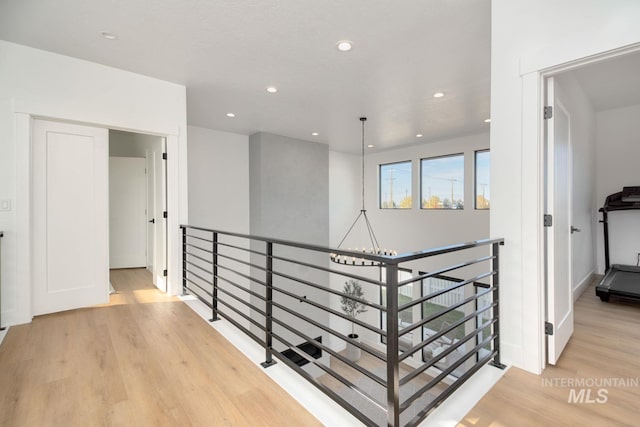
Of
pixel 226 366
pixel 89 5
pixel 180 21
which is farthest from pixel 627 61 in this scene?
pixel 89 5

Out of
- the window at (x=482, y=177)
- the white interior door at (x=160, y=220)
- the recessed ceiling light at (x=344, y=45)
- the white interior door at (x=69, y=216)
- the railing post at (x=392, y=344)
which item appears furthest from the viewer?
the window at (x=482, y=177)

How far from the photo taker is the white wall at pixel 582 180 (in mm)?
2958

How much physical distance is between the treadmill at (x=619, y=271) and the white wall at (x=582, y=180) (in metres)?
0.16

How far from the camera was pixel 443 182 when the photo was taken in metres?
6.70

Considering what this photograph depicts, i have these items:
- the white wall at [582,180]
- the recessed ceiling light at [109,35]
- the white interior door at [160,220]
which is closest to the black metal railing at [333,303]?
the white interior door at [160,220]

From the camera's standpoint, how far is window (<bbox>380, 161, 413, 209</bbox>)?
7.43m

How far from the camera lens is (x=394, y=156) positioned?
7555mm

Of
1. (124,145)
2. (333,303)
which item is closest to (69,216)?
(124,145)

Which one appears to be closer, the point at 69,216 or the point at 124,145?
the point at 69,216

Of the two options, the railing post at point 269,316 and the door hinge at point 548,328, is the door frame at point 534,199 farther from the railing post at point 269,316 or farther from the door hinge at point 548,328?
the railing post at point 269,316

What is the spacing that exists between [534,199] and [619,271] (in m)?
3.18

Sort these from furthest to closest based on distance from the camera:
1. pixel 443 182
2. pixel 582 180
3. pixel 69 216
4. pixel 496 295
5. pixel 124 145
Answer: pixel 443 182 < pixel 124 145 < pixel 582 180 < pixel 69 216 < pixel 496 295

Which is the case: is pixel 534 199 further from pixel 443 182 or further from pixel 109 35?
pixel 443 182

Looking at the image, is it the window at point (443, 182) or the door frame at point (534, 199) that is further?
the window at point (443, 182)
